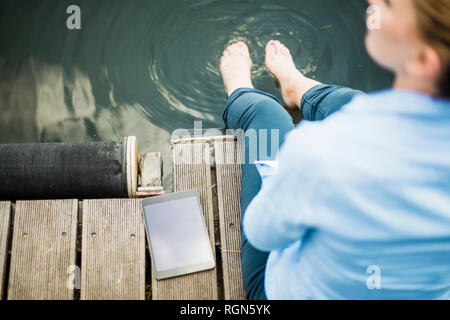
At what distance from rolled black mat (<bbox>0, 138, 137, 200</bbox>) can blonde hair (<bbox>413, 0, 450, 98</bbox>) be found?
1.20 m

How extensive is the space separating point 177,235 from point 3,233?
71cm

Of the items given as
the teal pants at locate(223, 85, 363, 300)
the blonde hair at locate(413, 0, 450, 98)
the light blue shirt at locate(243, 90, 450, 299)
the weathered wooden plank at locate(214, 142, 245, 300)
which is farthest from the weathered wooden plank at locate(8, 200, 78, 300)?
the blonde hair at locate(413, 0, 450, 98)

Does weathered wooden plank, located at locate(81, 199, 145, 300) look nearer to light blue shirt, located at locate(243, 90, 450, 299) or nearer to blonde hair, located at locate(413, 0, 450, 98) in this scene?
light blue shirt, located at locate(243, 90, 450, 299)

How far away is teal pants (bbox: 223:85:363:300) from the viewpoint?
122 cm

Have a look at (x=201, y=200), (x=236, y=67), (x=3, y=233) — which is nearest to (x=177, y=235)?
(x=201, y=200)

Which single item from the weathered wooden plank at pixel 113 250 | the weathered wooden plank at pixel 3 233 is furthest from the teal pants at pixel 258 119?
the weathered wooden plank at pixel 3 233

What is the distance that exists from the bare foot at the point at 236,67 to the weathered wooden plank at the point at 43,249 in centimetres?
95

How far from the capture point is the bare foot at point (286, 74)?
70.1 inches

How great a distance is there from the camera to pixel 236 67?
6.17 feet

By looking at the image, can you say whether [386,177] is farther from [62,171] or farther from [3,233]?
[3,233]

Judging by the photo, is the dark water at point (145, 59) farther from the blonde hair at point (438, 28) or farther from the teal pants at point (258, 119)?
the blonde hair at point (438, 28)
